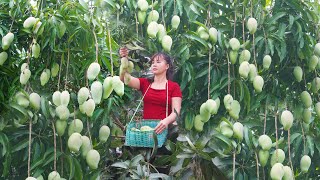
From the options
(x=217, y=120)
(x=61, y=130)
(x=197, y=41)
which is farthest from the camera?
(x=217, y=120)

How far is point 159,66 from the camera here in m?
2.23

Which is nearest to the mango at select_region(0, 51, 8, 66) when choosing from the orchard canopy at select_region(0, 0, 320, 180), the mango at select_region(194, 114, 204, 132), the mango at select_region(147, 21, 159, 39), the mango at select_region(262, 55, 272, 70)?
the orchard canopy at select_region(0, 0, 320, 180)

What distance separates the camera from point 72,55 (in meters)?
2.06

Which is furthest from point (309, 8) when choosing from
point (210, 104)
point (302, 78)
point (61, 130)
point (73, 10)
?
point (61, 130)

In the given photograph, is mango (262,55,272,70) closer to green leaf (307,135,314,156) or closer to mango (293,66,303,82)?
mango (293,66,303,82)

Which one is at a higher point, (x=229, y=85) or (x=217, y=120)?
(x=229, y=85)

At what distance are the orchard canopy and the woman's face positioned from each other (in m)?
0.06

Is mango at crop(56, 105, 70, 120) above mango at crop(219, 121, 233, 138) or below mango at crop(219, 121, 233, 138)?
above

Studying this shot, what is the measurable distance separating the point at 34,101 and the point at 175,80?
663 millimetres

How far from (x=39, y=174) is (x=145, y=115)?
541 millimetres

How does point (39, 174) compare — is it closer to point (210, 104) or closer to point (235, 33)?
point (210, 104)

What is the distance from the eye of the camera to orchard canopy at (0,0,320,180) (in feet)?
6.28

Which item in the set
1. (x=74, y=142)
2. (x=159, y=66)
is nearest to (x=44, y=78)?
(x=74, y=142)

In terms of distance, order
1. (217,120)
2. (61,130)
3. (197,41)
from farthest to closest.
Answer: (217,120)
(197,41)
(61,130)
